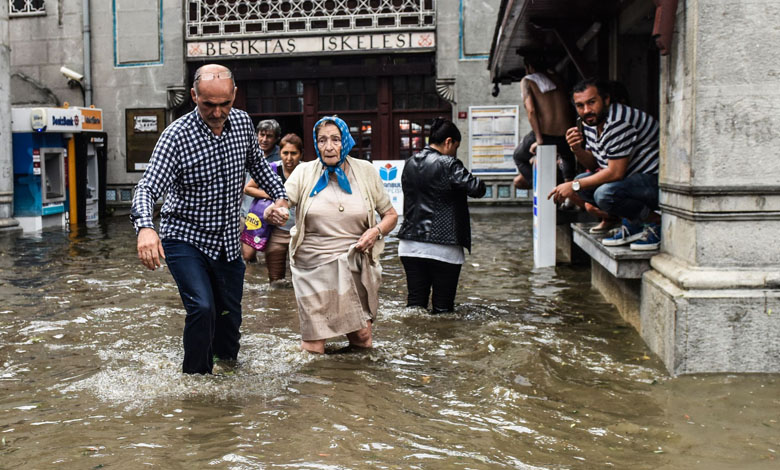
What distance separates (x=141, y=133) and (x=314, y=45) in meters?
5.01

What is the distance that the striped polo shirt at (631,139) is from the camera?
649 centimetres

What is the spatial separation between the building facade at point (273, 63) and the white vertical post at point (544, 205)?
10.6 m

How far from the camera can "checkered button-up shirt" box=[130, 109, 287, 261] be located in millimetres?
5098

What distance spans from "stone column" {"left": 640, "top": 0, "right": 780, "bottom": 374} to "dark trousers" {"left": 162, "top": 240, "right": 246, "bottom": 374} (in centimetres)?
269

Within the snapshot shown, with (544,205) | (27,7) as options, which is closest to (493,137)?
(544,205)

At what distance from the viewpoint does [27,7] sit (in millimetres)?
23281

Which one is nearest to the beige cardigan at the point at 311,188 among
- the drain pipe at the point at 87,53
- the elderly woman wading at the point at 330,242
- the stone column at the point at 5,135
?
the elderly woman wading at the point at 330,242

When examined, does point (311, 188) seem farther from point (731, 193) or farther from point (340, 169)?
point (731, 193)

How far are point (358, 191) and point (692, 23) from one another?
7.88 feet

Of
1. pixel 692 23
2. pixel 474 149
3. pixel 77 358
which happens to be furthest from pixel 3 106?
pixel 692 23

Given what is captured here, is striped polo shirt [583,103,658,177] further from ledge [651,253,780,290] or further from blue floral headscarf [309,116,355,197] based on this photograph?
blue floral headscarf [309,116,355,197]

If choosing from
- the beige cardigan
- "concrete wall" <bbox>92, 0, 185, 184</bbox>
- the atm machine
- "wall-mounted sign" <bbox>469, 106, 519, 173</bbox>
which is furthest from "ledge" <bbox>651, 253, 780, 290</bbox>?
"concrete wall" <bbox>92, 0, 185, 184</bbox>

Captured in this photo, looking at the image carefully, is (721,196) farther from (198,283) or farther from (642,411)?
(198,283)

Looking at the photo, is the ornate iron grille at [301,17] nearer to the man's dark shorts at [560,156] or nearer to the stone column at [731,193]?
the man's dark shorts at [560,156]
